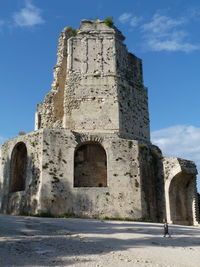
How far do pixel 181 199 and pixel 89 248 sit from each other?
12319mm

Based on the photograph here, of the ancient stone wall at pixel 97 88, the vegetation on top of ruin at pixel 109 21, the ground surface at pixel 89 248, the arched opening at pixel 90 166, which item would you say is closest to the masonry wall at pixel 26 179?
the arched opening at pixel 90 166

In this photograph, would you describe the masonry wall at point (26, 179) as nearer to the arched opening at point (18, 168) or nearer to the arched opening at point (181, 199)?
the arched opening at point (18, 168)

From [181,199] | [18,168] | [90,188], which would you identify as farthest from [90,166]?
[181,199]

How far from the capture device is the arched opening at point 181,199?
17.9m

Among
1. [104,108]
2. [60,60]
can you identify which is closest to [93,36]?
[60,60]

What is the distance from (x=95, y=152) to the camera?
1811cm

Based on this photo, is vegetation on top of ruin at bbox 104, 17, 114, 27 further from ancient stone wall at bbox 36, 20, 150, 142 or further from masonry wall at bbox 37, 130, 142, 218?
masonry wall at bbox 37, 130, 142, 218

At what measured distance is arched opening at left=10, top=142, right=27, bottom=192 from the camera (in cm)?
1851

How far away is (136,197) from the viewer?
16.5m

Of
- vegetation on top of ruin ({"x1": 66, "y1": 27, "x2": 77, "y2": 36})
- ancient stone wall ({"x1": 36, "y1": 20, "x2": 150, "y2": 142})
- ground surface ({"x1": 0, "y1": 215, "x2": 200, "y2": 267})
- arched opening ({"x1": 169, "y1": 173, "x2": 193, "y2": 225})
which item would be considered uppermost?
vegetation on top of ruin ({"x1": 66, "y1": 27, "x2": 77, "y2": 36})

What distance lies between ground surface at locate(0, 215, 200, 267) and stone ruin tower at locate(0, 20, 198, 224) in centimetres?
560

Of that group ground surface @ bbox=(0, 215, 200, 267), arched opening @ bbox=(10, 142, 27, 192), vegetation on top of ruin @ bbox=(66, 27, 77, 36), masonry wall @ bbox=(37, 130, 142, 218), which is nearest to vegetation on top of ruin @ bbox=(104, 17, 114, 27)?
vegetation on top of ruin @ bbox=(66, 27, 77, 36)

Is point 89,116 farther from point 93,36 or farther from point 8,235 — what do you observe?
point 8,235

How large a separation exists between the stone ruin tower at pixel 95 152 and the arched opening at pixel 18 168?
0.06 m
